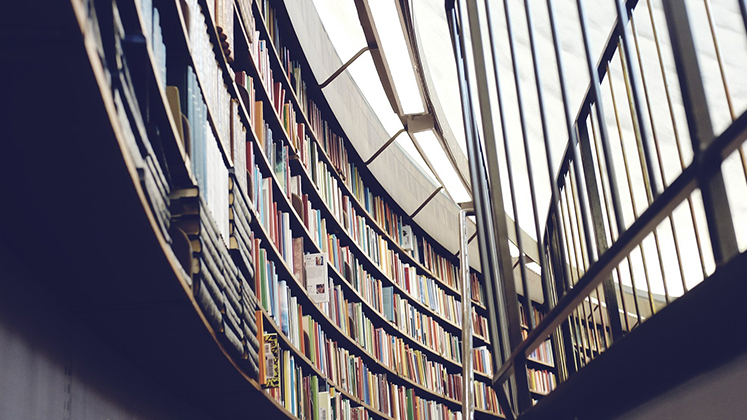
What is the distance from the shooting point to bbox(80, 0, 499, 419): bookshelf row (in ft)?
4.74

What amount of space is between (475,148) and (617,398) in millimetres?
993

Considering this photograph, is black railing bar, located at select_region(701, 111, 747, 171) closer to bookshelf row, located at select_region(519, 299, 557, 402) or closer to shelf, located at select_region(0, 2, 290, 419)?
shelf, located at select_region(0, 2, 290, 419)

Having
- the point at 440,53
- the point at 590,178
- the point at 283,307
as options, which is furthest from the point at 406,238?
the point at 590,178

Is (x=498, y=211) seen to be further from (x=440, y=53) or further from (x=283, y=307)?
(x=440, y=53)

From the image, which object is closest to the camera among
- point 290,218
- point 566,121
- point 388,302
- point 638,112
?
point 638,112

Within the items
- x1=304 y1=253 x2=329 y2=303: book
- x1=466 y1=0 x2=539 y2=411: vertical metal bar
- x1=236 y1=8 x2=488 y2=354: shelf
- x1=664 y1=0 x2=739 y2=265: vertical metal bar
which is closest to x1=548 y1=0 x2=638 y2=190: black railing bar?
x1=466 y1=0 x2=539 y2=411: vertical metal bar

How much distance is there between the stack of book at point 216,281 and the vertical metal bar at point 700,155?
956 mm

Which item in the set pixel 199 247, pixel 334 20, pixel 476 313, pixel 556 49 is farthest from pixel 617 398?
pixel 476 313

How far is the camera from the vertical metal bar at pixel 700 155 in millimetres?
833

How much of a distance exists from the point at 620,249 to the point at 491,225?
1055mm

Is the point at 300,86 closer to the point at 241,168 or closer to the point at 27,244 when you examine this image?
the point at 241,168

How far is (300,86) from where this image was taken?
12.3ft

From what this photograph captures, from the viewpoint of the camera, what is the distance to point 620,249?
3.43 feet

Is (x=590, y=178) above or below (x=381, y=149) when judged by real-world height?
below
